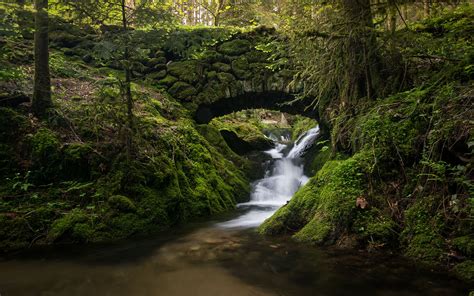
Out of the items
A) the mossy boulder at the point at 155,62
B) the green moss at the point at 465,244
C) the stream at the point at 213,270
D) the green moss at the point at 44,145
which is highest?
the mossy boulder at the point at 155,62

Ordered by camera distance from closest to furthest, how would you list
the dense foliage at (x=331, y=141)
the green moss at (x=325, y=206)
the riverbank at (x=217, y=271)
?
the riverbank at (x=217, y=271) < the dense foliage at (x=331, y=141) < the green moss at (x=325, y=206)

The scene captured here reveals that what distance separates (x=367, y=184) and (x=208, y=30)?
306 inches

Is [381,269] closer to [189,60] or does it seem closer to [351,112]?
[351,112]

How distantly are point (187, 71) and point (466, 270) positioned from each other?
8.98 m

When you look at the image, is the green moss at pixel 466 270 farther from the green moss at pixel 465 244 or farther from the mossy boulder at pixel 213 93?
the mossy boulder at pixel 213 93

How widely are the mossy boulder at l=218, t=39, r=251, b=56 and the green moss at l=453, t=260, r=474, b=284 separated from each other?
854 cm

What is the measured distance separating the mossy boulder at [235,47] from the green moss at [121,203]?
6.17 metres

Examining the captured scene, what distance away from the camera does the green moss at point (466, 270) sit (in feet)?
9.83

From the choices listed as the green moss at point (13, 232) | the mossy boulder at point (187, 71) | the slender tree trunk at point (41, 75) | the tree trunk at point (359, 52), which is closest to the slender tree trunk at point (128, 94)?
the slender tree trunk at point (41, 75)

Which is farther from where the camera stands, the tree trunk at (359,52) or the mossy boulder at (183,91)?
the mossy boulder at (183,91)

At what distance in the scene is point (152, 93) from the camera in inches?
386

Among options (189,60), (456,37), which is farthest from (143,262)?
(189,60)

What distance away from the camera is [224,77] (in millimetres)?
10250

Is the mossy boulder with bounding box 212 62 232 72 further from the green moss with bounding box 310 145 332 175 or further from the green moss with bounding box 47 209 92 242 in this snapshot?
the green moss with bounding box 47 209 92 242
